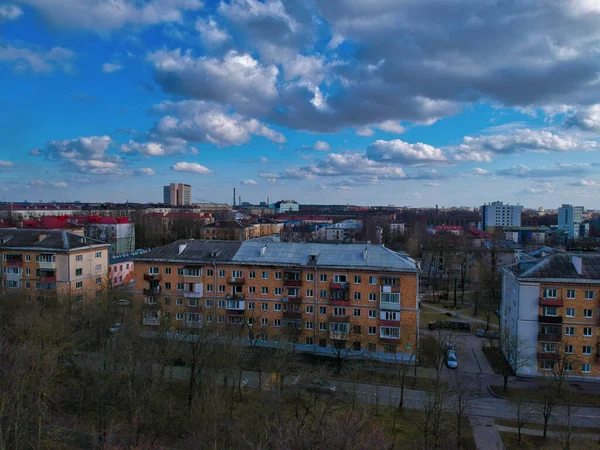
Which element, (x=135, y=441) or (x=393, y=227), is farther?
(x=393, y=227)

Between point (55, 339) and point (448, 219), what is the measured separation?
5520 inches

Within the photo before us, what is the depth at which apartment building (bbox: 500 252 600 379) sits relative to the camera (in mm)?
27172

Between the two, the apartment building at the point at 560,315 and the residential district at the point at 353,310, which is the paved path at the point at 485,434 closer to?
the residential district at the point at 353,310

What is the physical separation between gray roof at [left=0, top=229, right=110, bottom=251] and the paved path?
3372cm

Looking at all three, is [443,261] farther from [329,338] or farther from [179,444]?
[179,444]

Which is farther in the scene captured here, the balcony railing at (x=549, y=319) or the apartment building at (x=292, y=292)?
the apartment building at (x=292, y=292)

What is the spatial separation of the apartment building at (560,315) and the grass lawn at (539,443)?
7.99m

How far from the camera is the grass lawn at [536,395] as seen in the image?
24.1m

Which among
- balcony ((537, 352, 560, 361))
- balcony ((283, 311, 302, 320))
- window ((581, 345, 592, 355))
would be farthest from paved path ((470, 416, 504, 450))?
balcony ((283, 311, 302, 320))

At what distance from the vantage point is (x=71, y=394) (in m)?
22.5

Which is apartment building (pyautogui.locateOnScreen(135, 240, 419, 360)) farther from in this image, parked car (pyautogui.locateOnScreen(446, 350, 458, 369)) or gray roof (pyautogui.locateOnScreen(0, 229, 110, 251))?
gray roof (pyautogui.locateOnScreen(0, 229, 110, 251))

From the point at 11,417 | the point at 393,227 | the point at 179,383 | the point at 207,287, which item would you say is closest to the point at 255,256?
the point at 207,287

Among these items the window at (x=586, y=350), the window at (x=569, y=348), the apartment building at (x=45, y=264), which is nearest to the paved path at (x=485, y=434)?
the window at (x=569, y=348)

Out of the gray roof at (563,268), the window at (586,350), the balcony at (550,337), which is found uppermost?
the gray roof at (563,268)
